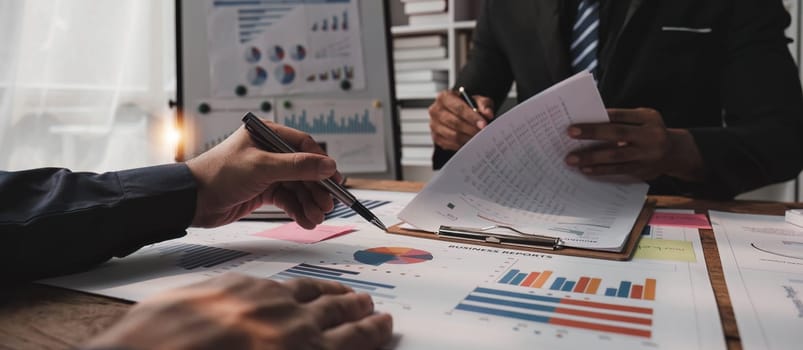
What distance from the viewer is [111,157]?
1.77 m

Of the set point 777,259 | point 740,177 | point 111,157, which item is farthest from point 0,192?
point 111,157

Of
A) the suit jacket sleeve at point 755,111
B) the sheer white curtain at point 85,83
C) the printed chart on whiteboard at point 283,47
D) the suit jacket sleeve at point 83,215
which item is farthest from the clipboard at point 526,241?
the sheer white curtain at point 85,83

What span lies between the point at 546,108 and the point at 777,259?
32 cm

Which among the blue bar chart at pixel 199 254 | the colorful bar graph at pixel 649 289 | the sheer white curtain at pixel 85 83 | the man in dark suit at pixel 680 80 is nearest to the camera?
the colorful bar graph at pixel 649 289

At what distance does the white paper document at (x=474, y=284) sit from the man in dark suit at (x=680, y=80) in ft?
1.10

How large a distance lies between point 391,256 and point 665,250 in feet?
0.94

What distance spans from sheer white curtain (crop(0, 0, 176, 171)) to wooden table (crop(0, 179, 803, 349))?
1.23 m

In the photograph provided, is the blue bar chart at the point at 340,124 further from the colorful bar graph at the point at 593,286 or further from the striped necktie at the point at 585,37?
the colorful bar graph at the point at 593,286

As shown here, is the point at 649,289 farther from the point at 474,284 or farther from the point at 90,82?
the point at 90,82

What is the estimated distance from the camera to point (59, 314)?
0.42 meters

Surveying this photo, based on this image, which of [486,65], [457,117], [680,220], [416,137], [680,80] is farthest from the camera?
[416,137]

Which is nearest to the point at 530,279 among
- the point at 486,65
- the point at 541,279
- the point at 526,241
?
the point at 541,279

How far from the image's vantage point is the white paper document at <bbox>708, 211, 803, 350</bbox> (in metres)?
0.37

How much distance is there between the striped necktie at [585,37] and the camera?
124cm
